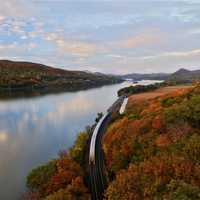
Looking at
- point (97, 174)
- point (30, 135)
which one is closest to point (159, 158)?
point (97, 174)

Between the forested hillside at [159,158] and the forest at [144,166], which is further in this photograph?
the forest at [144,166]

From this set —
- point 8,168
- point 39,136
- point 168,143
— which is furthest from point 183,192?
point 39,136

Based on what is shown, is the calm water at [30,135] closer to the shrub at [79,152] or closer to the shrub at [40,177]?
the shrub at [40,177]

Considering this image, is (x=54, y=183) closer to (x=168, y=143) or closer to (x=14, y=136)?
(x=168, y=143)

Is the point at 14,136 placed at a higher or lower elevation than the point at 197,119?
lower

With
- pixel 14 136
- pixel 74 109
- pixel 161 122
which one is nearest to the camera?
pixel 161 122

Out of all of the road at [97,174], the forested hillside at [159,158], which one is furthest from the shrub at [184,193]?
the road at [97,174]

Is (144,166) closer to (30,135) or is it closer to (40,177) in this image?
(40,177)
